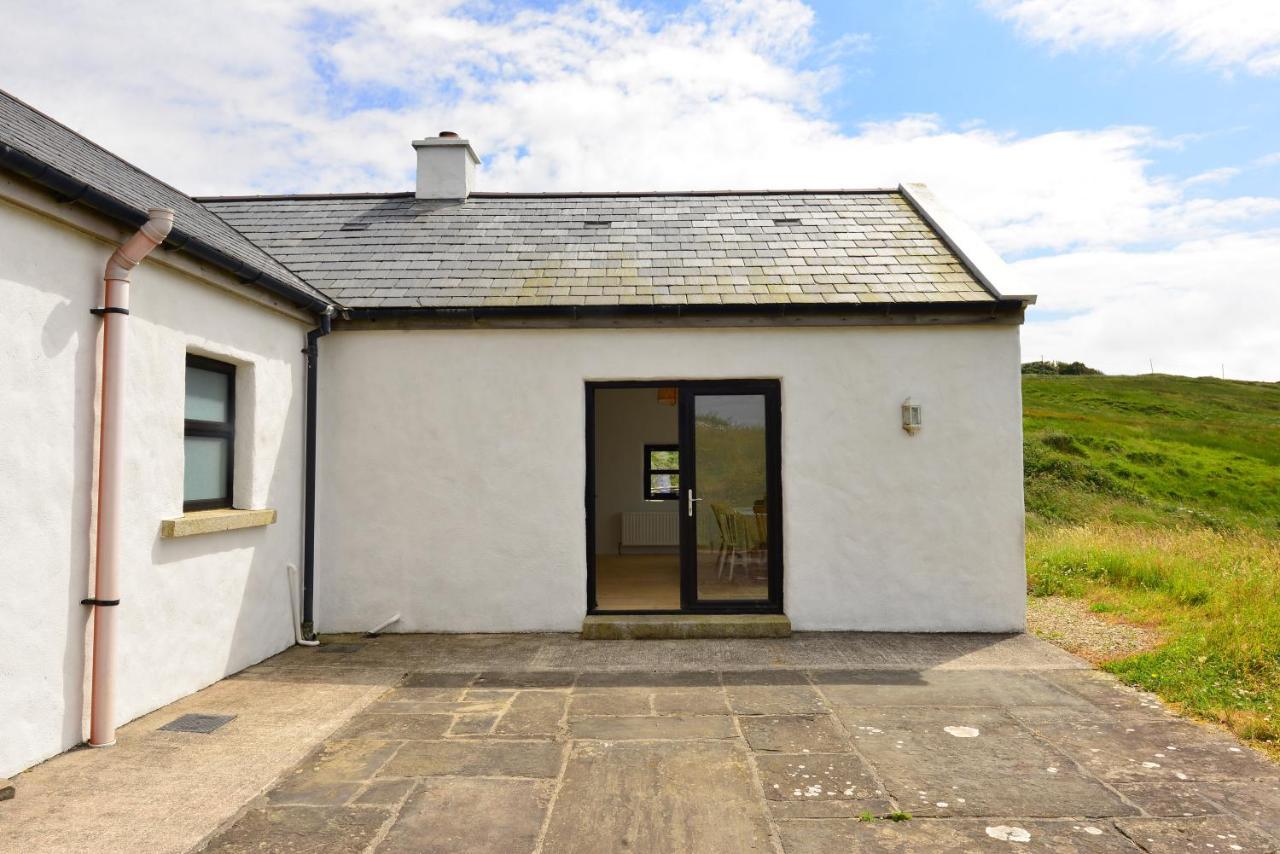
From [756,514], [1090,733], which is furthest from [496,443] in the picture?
[1090,733]

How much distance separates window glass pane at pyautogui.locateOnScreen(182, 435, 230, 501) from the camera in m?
5.68

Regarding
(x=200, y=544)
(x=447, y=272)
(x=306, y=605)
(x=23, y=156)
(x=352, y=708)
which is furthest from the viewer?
(x=447, y=272)

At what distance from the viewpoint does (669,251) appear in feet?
27.7

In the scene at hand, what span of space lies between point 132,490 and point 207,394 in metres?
1.30

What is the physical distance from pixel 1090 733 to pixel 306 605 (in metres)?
6.37

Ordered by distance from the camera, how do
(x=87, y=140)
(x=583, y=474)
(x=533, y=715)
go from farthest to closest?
(x=583, y=474) → (x=87, y=140) → (x=533, y=715)

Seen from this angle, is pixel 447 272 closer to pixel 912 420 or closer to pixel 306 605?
pixel 306 605

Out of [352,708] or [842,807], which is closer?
[842,807]

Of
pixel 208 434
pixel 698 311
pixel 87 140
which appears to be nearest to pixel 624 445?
pixel 698 311

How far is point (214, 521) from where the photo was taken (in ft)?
18.1

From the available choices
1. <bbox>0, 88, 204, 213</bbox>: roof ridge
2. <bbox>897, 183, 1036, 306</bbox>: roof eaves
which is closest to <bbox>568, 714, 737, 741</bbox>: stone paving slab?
<bbox>897, 183, 1036, 306</bbox>: roof eaves

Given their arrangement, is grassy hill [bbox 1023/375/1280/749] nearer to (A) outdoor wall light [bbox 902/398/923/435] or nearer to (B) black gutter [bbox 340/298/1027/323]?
(A) outdoor wall light [bbox 902/398/923/435]

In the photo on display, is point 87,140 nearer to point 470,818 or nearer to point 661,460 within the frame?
point 470,818

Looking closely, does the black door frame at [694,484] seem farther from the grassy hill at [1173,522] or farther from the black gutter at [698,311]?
the grassy hill at [1173,522]
